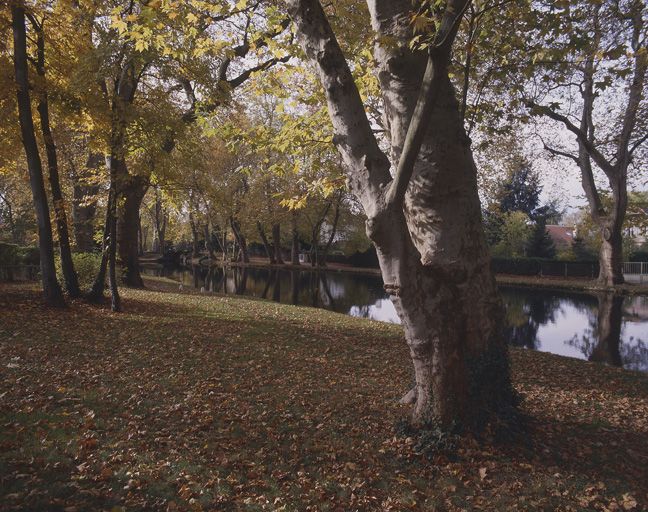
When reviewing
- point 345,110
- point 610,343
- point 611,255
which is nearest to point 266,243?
point 611,255

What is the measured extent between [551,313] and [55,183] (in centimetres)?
1873

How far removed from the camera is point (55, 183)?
473 inches

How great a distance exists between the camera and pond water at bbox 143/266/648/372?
43.2 feet

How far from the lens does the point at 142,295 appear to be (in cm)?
1530

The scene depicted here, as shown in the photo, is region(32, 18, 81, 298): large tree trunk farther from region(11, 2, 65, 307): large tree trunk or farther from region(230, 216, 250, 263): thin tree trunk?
region(230, 216, 250, 263): thin tree trunk

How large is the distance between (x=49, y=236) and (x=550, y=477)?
1099 centimetres

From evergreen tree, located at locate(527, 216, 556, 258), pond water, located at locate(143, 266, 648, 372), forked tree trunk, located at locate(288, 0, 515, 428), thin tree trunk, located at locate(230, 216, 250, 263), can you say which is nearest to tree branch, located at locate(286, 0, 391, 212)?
forked tree trunk, located at locate(288, 0, 515, 428)

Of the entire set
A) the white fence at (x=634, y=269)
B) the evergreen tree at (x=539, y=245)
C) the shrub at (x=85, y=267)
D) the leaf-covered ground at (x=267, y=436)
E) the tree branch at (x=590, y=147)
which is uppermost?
the tree branch at (x=590, y=147)

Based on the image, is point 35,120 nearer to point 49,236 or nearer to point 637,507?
point 49,236

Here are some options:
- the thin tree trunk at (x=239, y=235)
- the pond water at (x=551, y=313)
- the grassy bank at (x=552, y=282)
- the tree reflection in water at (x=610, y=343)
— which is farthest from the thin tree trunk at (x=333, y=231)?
the tree reflection in water at (x=610, y=343)

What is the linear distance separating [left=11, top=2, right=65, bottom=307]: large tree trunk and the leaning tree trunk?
43.1ft

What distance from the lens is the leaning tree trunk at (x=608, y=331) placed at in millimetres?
12032

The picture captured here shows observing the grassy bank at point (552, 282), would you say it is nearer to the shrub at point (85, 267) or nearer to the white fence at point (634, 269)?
the white fence at point (634, 269)

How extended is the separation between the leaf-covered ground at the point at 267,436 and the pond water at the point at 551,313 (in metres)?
4.82
